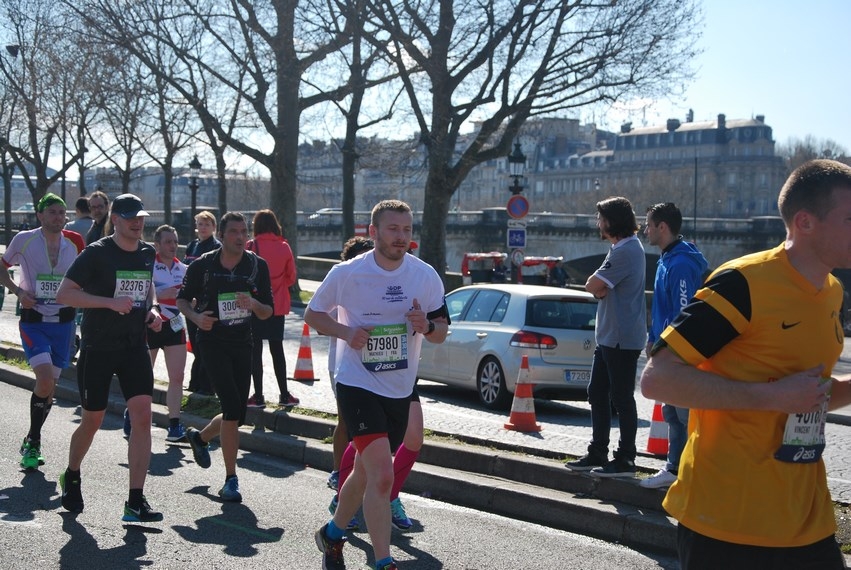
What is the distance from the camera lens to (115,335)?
679 cm

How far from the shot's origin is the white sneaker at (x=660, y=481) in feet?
22.5

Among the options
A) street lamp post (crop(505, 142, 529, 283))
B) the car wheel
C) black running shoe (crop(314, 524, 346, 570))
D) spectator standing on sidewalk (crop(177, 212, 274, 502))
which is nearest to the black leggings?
spectator standing on sidewalk (crop(177, 212, 274, 502))

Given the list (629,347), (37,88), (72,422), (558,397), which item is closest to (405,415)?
(629,347)

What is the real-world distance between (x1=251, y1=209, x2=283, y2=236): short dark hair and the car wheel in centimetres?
290

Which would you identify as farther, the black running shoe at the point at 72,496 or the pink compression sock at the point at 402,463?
the black running shoe at the point at 72,496

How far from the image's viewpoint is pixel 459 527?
22.4ft

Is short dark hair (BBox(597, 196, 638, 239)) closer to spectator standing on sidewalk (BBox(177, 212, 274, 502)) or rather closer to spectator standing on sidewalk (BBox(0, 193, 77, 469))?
spectator standing on sidewalk (BBox(177, 212, 274, 502))

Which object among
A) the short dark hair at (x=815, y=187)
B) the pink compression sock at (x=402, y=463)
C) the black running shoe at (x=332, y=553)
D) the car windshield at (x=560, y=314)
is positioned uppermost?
the short dark hair at (x=815, y=187)

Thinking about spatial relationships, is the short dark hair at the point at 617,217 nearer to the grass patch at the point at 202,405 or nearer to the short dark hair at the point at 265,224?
the short dark hair at the point at 265,224

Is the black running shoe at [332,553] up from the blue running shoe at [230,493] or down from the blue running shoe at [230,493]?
up

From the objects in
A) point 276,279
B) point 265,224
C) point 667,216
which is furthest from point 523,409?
point 667,216

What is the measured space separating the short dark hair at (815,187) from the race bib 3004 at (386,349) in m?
2.59

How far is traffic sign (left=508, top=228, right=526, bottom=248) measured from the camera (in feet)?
84.6

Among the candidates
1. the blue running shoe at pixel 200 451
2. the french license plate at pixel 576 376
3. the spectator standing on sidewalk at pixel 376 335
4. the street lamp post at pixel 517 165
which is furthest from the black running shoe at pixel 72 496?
→ the street lamp post at pixel 517 165
